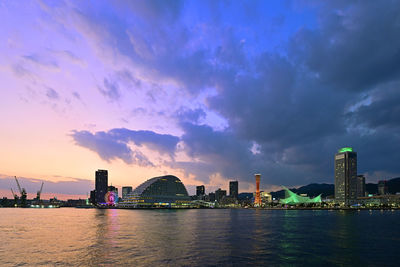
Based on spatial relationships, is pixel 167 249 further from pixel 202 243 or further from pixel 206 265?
pixel 206 265

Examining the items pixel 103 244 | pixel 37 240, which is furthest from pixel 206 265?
pixel 37 240

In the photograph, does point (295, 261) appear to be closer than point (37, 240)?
Yes

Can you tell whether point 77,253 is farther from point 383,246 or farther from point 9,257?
point 383,246

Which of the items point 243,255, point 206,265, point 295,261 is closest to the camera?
point 206,265

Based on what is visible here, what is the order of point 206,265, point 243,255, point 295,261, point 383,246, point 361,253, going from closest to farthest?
1. point 206,265
2. point 295,261
3. point 243,255
4. point 361,253
5. point 383,246

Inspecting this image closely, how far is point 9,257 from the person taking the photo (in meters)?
41.4

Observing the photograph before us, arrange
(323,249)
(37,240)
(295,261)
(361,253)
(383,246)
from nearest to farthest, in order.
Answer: (295,261) < (361,253) < (323,249) < (383,246) < (37,240)

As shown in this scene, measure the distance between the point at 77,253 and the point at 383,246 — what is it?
51.6 metres

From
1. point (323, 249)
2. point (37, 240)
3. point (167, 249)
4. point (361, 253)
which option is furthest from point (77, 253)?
point (361, 253)

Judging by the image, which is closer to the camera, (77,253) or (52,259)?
(52,259)

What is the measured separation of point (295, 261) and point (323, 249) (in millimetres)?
12105

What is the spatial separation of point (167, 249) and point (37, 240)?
2946cm

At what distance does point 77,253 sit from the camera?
44.0 meters

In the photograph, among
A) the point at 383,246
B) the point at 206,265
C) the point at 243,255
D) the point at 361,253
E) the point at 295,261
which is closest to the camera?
the point at 206,265
